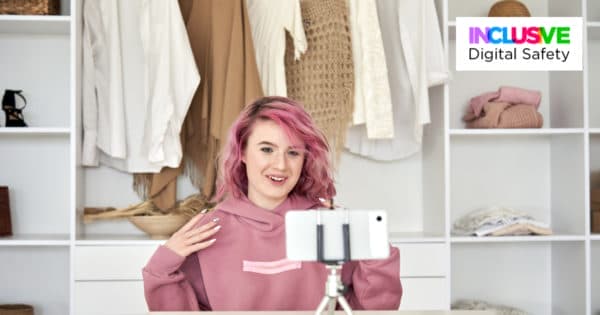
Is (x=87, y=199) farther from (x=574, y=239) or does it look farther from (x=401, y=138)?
(x=574, y=239)

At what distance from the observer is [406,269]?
3193 mm

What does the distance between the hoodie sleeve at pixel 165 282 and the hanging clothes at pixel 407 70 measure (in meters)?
1.76

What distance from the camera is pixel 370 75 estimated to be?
3234 mm

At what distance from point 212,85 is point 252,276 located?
1539mm

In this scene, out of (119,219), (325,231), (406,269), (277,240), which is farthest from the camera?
(119,219)

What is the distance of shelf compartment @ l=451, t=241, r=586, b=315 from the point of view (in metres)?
3.81

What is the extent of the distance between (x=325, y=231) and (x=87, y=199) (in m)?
2.64

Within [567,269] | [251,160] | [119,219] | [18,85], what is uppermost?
[18,85]

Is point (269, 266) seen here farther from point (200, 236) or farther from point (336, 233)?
point (336, 233)

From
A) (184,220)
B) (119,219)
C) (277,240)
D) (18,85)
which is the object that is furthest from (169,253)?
(18,85)

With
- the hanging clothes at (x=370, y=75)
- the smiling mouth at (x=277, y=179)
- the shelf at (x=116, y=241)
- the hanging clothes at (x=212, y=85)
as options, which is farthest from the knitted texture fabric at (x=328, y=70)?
the smiling mouth at (x=277, y=179)

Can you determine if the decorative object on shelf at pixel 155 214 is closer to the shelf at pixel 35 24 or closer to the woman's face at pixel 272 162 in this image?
the shelf at pixel 35 24

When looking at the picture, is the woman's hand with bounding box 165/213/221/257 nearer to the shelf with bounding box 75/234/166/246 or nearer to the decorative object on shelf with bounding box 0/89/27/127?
the shelf with bounding box 75/234/166/246

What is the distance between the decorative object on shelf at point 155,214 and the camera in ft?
10.6
